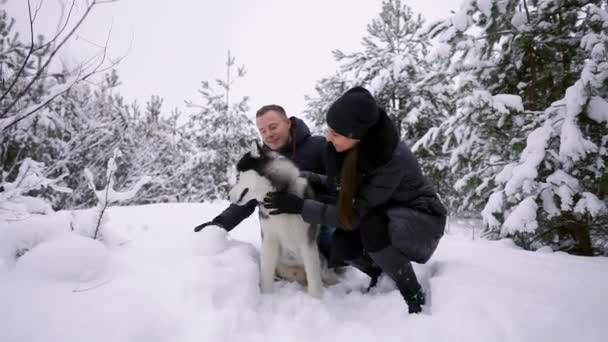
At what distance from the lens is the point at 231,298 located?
2.04m

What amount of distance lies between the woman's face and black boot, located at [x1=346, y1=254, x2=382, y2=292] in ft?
2.95

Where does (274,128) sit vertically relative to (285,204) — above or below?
above

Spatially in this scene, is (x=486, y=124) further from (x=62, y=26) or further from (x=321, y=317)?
(x=62, y=26)

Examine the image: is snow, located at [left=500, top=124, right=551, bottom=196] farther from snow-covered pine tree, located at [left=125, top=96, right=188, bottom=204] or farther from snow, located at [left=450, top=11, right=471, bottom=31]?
snow-covered pine tree, located at [left=125, top=96, right=188, bottom=204]

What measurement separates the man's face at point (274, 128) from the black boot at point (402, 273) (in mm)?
1425

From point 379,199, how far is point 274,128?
1.31m

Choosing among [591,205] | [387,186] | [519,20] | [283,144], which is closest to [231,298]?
[387,186]

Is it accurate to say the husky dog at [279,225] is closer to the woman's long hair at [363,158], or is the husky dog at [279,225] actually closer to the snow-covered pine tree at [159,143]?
the woman's long hair at [363,158]

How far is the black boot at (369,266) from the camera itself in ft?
8.31

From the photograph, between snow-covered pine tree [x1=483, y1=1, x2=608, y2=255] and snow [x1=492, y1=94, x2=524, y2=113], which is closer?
snow-covered pine tree [x1=483, y1=1, x2=608, y2=255]

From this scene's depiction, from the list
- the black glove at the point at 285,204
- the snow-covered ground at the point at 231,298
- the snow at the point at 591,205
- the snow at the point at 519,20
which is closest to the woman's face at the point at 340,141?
the black glove at the point at 285,204

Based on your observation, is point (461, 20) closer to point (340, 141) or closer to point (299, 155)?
point (299, 155)

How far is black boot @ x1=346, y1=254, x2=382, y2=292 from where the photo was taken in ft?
8.31

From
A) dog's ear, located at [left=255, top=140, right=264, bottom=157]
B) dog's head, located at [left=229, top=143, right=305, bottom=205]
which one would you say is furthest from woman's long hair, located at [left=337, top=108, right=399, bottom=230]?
dog's ear, located at [left=255, top=140, right=264, bottom=157]
